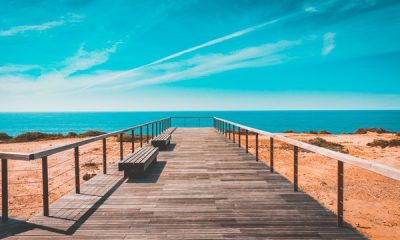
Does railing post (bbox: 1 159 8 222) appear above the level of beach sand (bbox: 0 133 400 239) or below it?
above

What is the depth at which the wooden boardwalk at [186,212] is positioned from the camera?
320cm

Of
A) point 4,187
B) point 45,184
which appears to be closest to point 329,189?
point 45,184

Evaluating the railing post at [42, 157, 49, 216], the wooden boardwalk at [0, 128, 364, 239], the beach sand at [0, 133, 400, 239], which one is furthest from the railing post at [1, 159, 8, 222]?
the beach sand at [0, 133, 400, 239]

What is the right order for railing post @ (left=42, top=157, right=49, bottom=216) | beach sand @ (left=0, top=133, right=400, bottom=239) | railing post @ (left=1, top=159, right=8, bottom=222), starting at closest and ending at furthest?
1. railing post @ (left=1, top=159, right=8, bottom=222)
2. railing post @ (left=42, top=157, right=49, bottom=216)
3. beach sand @ (left=0, top=133, right=400, bottom=239)

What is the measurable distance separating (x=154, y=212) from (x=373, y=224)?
4.99m

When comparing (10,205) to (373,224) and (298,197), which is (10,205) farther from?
(373,224)

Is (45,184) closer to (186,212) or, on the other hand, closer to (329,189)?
(186,212)

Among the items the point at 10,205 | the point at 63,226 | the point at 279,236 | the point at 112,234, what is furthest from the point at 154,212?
the point at 10,205

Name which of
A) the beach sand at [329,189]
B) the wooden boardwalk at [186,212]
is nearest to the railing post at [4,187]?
the wooden boardwalk at [186,212]

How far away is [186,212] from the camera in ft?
12.6

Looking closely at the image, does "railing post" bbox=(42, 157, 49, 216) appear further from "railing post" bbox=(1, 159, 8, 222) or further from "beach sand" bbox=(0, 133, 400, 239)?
"beach sand" bbox=(0, 133, 400, 239)

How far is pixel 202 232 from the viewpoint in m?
3.21

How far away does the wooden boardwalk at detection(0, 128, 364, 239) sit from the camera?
3.20m

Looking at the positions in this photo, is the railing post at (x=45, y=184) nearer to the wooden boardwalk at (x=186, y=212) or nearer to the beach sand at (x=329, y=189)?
the wooden boardwalk at (x=186, y=212)
